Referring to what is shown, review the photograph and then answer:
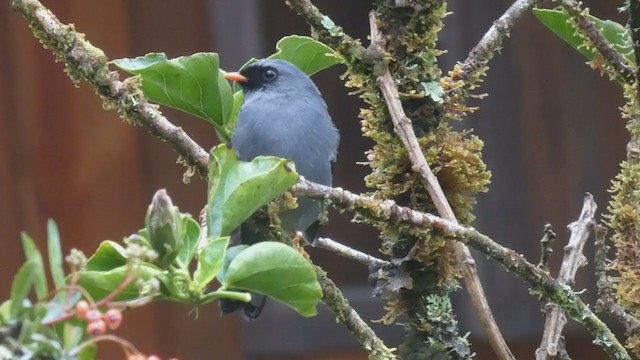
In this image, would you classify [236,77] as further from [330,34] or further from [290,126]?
[330,34]

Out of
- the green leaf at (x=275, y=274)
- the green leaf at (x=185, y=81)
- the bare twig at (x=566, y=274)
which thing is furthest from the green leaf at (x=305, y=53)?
the green leaf at (x=275, y=274)

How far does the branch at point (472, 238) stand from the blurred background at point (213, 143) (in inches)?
32.3

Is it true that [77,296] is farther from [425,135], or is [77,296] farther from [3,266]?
[3,266]

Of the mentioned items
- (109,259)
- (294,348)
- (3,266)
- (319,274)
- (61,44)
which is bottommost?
(294,348)

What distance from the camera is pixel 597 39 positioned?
125 cm

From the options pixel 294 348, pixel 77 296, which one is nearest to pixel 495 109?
pixel 294 348

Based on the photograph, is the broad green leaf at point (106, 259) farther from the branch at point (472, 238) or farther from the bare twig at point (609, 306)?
the bare twig at point (609, 306)

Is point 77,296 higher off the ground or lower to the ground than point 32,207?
higher

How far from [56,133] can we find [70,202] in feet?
0.45

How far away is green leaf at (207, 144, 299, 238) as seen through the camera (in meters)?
0.96

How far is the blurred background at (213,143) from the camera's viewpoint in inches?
80.9

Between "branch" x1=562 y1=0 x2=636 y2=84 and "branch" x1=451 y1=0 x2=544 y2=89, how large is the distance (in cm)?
15

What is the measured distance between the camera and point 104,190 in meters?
2.10

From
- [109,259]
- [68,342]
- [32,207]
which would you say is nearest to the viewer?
[68,342]
